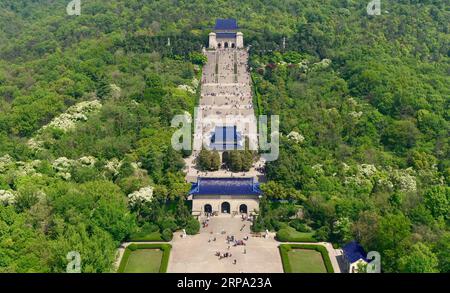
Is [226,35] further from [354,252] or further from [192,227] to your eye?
[354,252]

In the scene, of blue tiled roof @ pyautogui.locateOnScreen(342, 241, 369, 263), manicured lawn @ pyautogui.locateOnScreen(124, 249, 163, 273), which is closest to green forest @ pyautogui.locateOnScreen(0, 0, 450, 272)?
blue tiled roof @ pyautogui.locateOnScreen(342, 241, 369, 263)

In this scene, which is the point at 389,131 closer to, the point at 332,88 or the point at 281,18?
the point at 332,88

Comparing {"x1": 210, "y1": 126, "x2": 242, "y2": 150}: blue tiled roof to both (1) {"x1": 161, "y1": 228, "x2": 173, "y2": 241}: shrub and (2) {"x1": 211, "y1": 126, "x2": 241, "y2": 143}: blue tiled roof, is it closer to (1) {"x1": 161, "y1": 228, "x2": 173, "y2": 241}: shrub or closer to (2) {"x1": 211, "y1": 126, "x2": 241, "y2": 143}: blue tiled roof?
(2) {"x1": 211, "y1": 126, "x2": 241, "y2": 143}: blue tiled roof

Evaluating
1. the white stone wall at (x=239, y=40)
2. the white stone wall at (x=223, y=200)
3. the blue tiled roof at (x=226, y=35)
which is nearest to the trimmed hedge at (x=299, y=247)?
the white stone wall at (x=223, y=200)

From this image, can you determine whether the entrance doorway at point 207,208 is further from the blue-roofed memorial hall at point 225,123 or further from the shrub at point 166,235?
the shrub at point 166,235

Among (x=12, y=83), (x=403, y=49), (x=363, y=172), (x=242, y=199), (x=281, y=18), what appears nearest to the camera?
(x=242, y=199)
